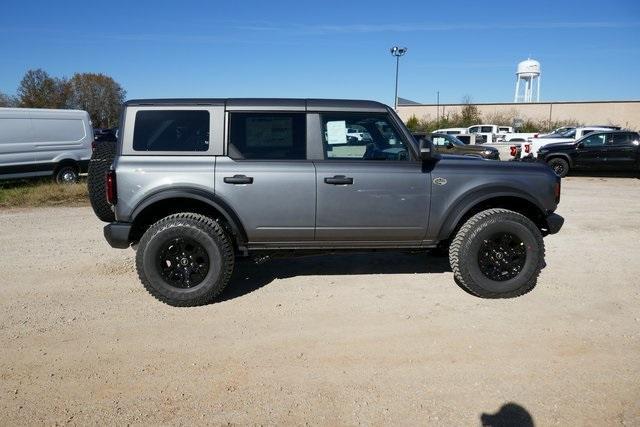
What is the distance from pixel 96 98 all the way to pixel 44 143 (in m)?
42.4

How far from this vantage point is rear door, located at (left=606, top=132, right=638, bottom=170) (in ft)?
50.1

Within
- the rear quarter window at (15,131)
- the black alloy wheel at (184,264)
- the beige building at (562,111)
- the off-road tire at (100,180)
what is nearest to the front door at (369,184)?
the black alloy wheel at (184,264)

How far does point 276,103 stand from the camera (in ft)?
15.0

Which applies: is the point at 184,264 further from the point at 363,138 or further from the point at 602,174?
the point at 602,174

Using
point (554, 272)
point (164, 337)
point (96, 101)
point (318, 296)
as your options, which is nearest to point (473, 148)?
→ point (554, 272)

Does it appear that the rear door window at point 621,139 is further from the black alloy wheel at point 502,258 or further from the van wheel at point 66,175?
the van wheel at point 66,175

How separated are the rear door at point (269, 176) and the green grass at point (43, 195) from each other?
6823 mm

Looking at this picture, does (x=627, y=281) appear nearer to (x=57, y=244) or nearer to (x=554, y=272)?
(x=554, y=272)

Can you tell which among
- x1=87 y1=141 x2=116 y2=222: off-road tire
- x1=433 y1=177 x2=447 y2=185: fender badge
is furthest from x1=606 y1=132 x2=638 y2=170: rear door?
x1=87 y1=141 x2=116 y2=222: off-road tire

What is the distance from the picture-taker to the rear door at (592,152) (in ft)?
50.5

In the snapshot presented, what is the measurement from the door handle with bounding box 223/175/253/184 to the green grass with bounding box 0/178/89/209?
685cm

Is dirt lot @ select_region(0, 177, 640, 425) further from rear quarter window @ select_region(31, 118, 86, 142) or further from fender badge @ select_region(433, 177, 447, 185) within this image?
rear quarter window @ select_region(31, 118, 86, 142)

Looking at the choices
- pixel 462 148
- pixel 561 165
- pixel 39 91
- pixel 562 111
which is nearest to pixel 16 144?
pixel 462 148

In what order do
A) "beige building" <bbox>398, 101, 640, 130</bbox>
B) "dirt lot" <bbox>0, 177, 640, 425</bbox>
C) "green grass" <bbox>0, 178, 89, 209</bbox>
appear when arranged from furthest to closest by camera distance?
"beige building" <bbox>398, 101, 640, 130</bbox> → "green grass" <bbox>0, 178, 89, 209</bbox> → "dirt lot" <bbox>0, 177, 640, 425</bbox>
